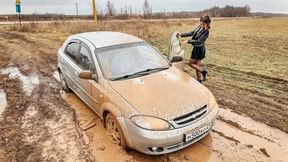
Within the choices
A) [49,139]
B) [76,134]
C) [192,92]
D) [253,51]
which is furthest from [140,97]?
[253,51]

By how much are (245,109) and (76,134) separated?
3475 millimetres

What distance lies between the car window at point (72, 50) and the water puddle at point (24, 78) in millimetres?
1686

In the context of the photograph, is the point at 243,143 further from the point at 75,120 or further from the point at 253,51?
the point at 253,51

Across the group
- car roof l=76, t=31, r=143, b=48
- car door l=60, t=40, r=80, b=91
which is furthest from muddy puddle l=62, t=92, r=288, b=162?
car roof l=76, t=31, r=143, b=48

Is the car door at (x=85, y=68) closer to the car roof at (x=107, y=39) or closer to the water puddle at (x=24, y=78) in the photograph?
the car roof at (x=107, y=39)

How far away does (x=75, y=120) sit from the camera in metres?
5.16

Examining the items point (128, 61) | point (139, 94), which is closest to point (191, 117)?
point (139, 94)

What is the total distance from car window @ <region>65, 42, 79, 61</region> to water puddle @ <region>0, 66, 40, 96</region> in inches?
66.4

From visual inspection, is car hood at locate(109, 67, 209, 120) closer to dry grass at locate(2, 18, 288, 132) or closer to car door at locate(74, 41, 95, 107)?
car door at locate(74, 41, 95, 107)

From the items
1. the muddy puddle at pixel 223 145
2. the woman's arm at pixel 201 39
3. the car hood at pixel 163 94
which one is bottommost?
the muddy puddle at pixel 223 145

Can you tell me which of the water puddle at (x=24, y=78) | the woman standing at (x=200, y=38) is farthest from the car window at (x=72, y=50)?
the woman standing at (x=200, y=38)

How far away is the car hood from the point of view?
3695 millimetres

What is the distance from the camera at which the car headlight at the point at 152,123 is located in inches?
139

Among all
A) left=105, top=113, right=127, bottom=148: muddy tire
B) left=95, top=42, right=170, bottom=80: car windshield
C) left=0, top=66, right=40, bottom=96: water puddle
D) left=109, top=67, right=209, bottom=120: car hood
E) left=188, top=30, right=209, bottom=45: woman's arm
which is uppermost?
left=188, top=30, right=209, bottom=45: woman's arm
